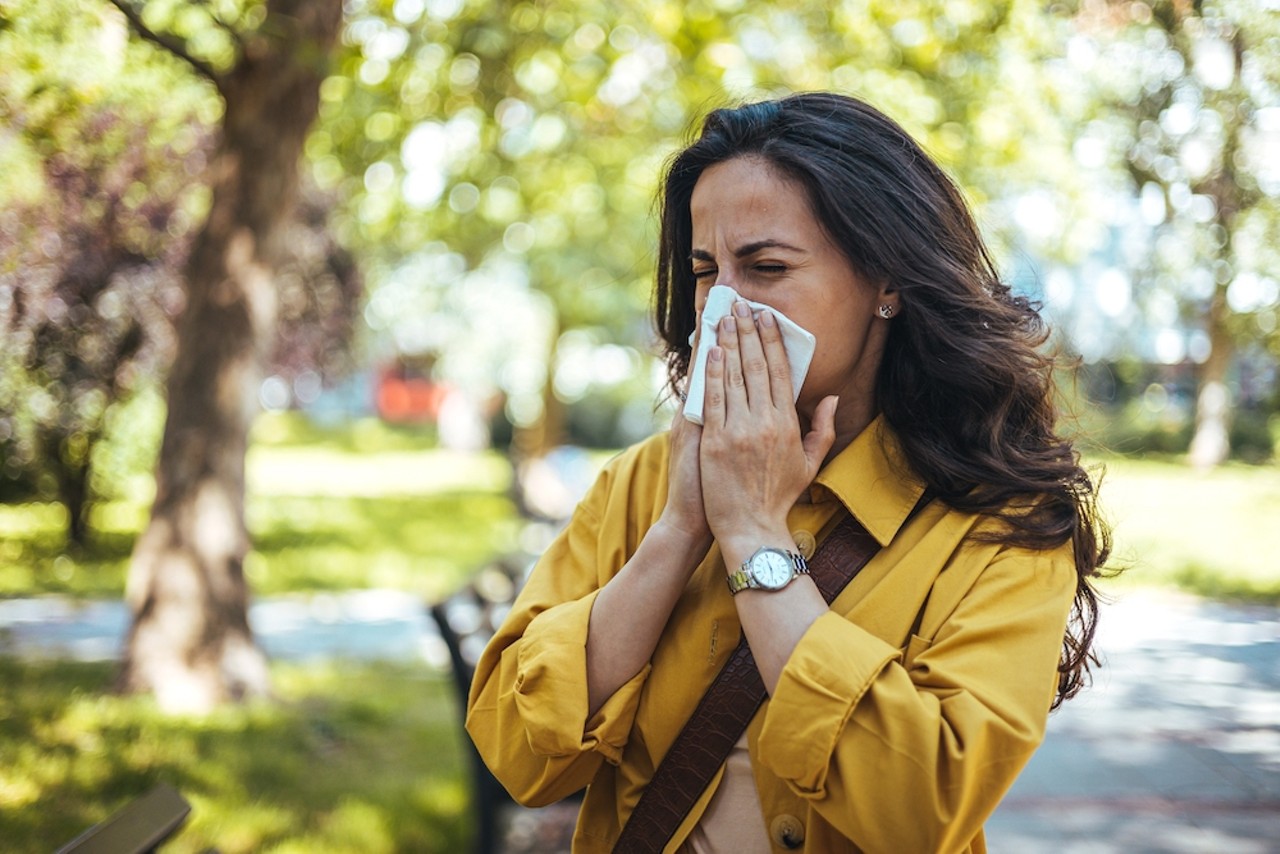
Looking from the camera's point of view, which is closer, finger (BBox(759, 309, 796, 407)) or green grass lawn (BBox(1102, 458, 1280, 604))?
finger (BBox(759, 309, 796, 407))

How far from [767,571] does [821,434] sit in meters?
0.29

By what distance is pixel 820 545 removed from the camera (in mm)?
1960

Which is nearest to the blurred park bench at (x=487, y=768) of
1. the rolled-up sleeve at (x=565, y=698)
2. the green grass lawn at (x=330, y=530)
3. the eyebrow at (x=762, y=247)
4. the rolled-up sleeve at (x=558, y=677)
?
the rolled-up sleeve at (x=558, y=677)

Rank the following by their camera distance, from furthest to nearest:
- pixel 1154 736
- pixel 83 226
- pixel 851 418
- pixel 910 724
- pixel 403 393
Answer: pixel 403 393 → pixel 1154 736 → pixel 83 226 → pixel 851 418 → pixel 910 724

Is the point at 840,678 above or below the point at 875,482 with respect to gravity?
below

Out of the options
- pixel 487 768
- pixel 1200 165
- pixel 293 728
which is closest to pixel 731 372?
pixel 487 768

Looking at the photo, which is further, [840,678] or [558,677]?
[558,677]

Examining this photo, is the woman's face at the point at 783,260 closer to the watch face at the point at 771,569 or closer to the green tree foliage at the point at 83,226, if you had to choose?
the watch face at the point at 771,569

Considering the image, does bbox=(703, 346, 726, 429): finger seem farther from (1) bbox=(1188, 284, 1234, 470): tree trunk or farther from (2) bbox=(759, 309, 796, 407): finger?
(1) bbox=(1188, 284, 1234, 470): tree trunk

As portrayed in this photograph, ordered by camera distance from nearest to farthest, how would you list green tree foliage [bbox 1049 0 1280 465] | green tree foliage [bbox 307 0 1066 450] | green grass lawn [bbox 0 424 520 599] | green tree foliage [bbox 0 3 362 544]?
1. green tree foliage [bbox 0 3 362 544]
2. green tree foliage [bbox 1049 0 1280 465]
3. green grass lawn [bbox 0 424 520 599]
4. green tree foliage [bbox 307 0 1066 450]

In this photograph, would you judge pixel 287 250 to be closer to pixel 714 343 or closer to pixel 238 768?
pixel 238 768

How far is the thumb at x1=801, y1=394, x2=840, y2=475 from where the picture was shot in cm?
191

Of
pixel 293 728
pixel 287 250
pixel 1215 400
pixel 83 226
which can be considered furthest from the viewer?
pixel 287 250

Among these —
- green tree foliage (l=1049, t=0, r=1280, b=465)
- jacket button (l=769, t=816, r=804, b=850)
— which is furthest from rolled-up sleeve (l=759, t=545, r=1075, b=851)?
green tree foliage (l=1049, t=0, r=1280, b=465)
